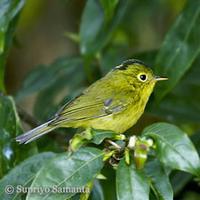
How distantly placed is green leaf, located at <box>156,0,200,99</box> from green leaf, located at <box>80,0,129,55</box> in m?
0.33

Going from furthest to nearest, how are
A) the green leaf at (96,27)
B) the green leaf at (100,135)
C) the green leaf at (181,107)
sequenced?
the green leaf at (181,107)
the green leaf at (96,27)
the green leaf at (100,135)

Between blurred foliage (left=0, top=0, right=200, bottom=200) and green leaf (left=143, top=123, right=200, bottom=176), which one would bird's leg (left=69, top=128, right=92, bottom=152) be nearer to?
blurred foliage (left=0, top=0, right=200, bottom=200)

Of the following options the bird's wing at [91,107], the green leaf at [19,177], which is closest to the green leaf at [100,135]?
the green leaf at [19,177]

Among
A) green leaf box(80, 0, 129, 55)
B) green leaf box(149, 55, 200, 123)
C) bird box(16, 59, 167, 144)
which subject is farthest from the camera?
green leaf box(149, 55, 200, 123)

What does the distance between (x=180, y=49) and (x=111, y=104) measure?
1.72 feet

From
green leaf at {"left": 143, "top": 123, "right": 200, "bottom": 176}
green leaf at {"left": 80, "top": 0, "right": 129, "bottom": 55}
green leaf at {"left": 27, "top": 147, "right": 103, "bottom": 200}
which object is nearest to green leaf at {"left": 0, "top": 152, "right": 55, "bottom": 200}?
green leaf at {"left": 27, "top": 147, "right": 103, "bottom": 200}

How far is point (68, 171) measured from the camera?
8.86 ft

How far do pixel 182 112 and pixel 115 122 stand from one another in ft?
3.23

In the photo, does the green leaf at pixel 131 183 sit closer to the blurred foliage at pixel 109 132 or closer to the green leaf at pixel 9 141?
the blurred foliage at pixel 109 132

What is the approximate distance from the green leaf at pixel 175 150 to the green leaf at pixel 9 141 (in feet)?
3.60

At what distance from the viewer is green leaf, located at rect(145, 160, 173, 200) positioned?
277 cm

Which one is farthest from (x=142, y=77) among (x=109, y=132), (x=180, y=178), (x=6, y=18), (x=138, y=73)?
(x=109, y=132)

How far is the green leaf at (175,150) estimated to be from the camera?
2570mm

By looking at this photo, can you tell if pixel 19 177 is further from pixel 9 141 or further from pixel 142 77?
pixel 142 77
